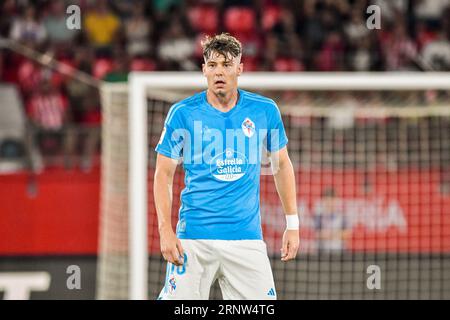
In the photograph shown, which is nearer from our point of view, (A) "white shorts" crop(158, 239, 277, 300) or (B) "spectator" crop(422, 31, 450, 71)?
(A) "white shorts" crop(158, 239, 277, 300)

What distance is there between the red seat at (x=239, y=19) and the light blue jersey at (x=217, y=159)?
7.76 m

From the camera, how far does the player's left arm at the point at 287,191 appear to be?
15.7 feet

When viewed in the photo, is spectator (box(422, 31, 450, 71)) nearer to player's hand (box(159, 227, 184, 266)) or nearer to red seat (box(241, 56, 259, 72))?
red seat (box(241, 56, 259, 72))

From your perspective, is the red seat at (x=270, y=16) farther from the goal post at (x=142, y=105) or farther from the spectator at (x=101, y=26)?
the goal post at (x=142, y=105)

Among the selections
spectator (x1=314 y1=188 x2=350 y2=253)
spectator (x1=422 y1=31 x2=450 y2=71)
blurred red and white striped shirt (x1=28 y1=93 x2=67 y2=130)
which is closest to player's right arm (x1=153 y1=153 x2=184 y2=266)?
spectator (x1=314 y1=188 x2=350 y2=253)

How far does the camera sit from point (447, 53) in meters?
12.0

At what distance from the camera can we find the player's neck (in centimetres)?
471

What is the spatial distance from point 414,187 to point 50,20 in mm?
5367

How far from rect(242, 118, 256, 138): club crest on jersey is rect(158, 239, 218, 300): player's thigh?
57cm
